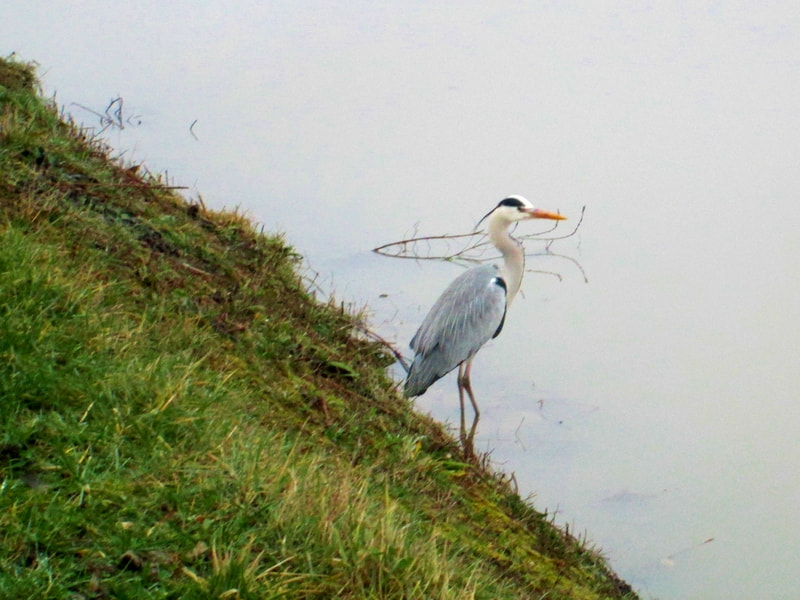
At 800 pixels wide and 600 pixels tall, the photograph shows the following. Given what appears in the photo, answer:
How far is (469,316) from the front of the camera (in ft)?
23.6

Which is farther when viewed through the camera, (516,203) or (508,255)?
(508,255)

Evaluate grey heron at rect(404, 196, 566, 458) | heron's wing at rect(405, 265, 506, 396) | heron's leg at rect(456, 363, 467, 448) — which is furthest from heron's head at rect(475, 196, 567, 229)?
heron's leg at rect(456, 363, 467, 448)

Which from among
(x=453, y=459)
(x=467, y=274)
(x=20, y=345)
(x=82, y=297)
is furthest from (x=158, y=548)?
(x=467, y=274)

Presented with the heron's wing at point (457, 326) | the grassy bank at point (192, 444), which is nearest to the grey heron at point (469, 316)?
the heron's wing at point (457, 326)

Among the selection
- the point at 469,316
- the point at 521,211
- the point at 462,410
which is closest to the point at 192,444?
the point at 462,410

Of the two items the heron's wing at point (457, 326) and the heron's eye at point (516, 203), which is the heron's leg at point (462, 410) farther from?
the heron's eye at point (516, 203)

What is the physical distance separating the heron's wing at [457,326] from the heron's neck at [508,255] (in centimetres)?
23

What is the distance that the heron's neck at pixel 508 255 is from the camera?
7863 millimetres

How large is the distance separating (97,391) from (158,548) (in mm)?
664

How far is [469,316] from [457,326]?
15 centimetres

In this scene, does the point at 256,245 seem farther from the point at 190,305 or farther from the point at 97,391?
the point at 97,391

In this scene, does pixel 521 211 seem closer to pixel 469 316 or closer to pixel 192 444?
pixel 469 316

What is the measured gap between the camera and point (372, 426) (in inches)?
198

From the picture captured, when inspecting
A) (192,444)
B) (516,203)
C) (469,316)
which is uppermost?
(516,203)
